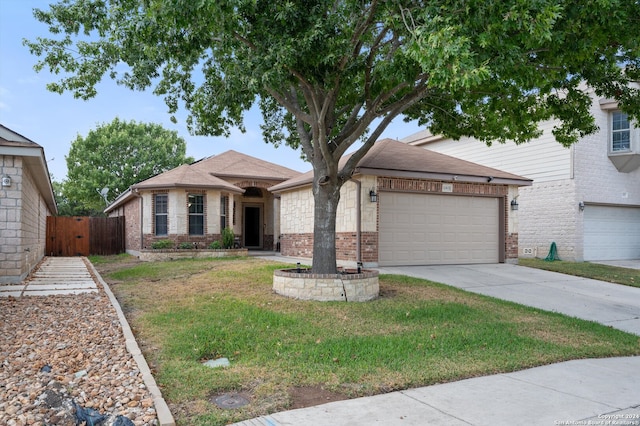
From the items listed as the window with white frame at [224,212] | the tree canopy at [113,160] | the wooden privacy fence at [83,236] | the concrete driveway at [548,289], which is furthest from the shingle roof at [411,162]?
the tree canopy at [113,160]

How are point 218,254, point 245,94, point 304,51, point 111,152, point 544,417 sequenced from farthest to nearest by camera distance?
point 111,152 → point 218,254 → point 245,94 → point 304,51 → point 544,417

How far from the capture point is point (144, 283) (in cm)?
1081

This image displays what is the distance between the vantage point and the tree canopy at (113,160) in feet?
113

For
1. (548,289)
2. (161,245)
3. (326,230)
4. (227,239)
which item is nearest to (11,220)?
(326,230)

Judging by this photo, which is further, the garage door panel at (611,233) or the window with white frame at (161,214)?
the garage door panel at (611,233)

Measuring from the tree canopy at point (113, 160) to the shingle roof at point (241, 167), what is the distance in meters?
13.8

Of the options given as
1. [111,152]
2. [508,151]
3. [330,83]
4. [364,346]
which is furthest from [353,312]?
[111,152]

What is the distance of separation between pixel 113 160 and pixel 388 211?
1123 inches

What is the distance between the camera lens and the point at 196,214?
1834 centimetres

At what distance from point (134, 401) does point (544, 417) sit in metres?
3.38

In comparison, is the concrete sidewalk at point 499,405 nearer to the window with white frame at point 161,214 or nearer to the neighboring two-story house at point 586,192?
the neighboring two-story house at point 586,192

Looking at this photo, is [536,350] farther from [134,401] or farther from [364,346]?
[134,401]

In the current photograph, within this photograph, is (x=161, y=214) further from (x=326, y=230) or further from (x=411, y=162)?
(x=326, y=230)

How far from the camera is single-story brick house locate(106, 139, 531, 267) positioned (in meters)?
12.9
